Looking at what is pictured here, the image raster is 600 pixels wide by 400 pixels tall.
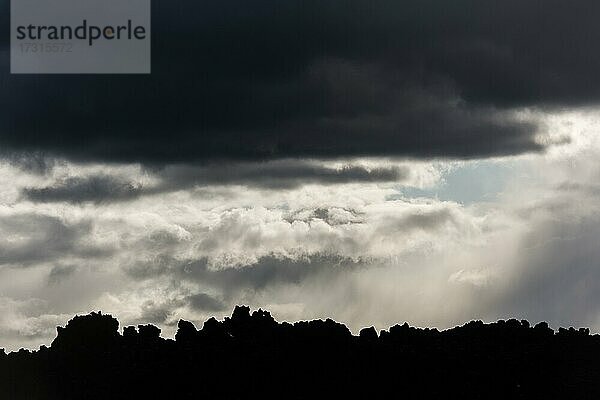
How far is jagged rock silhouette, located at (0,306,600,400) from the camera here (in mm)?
176625

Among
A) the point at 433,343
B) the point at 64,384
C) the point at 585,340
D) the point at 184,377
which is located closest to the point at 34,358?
the point at 64,384

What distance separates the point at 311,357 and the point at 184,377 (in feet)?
49.7

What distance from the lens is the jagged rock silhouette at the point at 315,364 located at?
6954 inches

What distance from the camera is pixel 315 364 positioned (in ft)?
586

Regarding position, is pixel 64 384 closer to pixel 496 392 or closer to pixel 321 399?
pixel 321 399

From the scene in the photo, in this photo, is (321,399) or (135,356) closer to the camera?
(321,399)

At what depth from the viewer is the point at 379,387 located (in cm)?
17612

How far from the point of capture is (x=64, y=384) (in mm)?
183500

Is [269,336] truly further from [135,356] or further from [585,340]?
[585,340]

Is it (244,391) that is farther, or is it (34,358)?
(34,358)

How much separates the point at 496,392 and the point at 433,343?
10641 millimetres

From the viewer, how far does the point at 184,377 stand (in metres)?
180

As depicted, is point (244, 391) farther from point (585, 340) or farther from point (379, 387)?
point (585, 340)

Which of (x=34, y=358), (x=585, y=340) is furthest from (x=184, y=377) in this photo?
(x=585, y=340)
